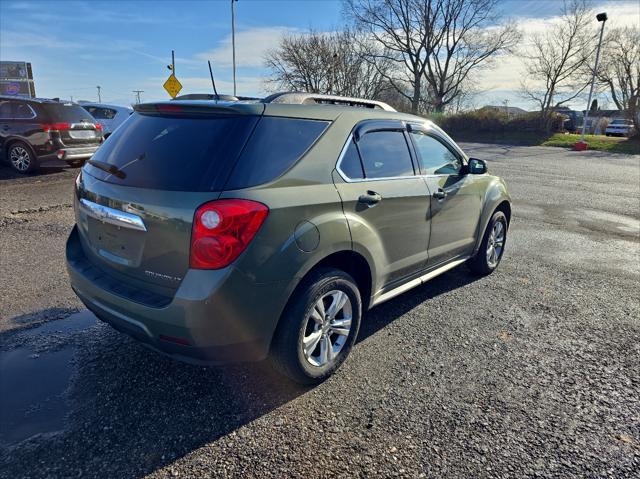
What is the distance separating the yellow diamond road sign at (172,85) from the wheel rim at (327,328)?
58.3ft

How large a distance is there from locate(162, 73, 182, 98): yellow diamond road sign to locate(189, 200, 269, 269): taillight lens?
58.8ft

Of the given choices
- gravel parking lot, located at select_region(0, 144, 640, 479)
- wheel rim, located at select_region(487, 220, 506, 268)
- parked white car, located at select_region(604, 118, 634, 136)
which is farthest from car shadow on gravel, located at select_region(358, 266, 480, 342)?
parked white car, located at select_region(604, 118, 634, 136)

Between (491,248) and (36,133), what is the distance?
9.78m

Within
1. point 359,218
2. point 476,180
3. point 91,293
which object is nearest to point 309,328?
point 359,218

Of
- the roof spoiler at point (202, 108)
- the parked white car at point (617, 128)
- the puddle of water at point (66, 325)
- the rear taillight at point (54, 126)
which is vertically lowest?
the puddle of water at point (66, 325)

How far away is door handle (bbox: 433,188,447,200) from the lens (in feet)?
12.1

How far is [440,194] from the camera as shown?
374 cm

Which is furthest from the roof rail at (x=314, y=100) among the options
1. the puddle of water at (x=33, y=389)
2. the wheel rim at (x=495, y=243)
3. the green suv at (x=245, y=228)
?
the puddle of water at (x=33, y=389)

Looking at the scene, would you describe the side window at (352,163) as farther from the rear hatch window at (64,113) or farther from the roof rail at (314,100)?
the rear hatch window at (64,113)

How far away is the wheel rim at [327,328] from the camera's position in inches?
109

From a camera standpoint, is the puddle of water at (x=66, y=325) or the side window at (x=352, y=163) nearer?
the side window at (x=352, y=163)

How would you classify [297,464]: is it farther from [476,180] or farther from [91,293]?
[476,180]

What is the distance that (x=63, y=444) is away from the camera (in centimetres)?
228

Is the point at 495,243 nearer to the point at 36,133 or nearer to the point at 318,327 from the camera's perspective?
the point at 318,327
